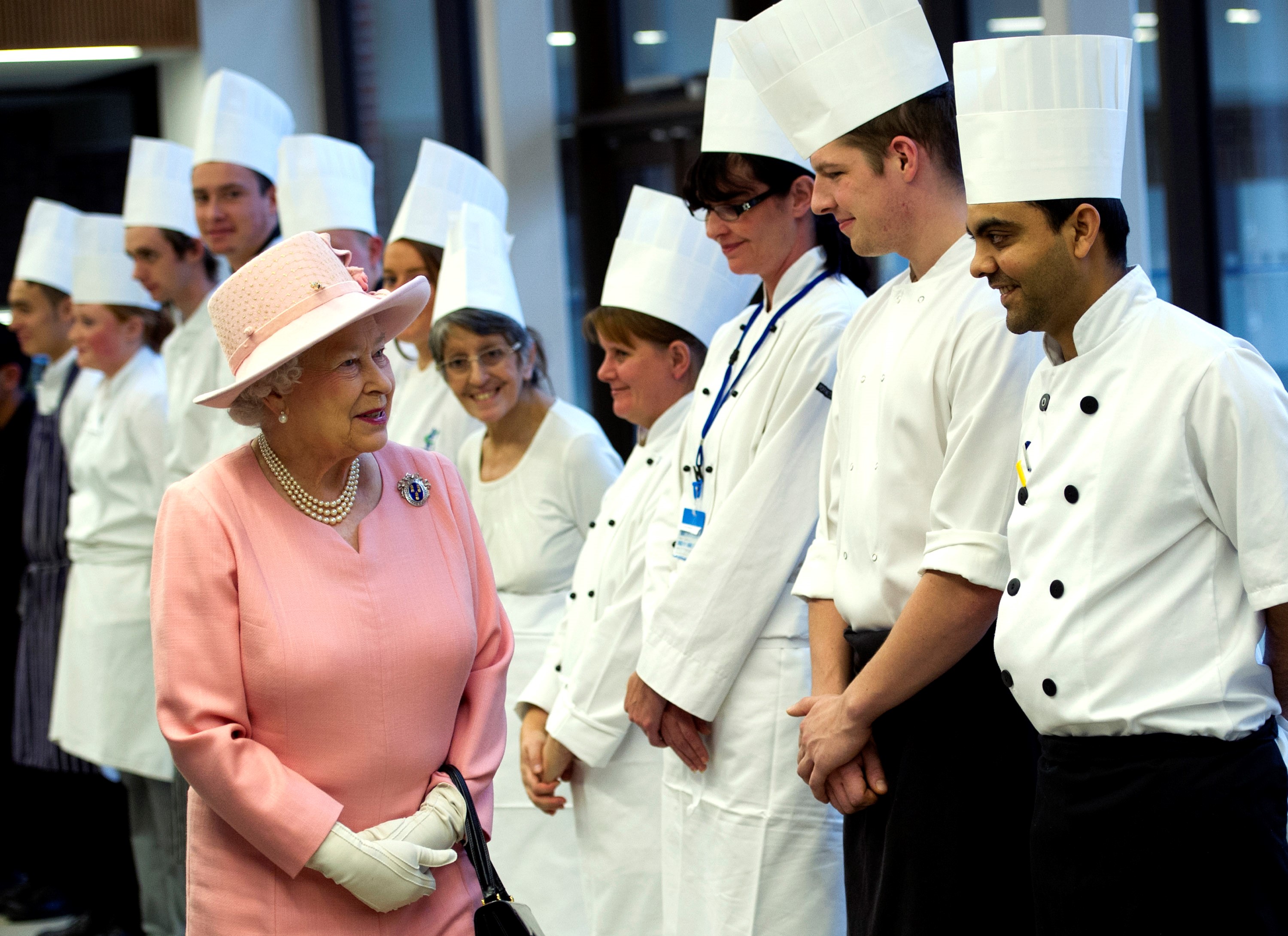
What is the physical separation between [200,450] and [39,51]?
7.90 ft

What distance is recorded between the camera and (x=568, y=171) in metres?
4.55

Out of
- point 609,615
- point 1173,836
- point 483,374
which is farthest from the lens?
point 483,374

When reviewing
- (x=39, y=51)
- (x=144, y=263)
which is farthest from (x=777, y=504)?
(x=39, y=51)

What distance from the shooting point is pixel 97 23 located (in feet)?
17.3

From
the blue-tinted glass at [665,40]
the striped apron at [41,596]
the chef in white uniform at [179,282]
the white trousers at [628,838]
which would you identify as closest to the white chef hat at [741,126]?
the white trousers at [628,838]

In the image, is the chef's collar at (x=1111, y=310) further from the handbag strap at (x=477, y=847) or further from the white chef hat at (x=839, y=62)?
the handbag strap at (x=477, y=847)

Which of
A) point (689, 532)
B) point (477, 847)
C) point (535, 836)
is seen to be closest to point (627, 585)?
point (689, 532)

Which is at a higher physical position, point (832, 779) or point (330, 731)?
point (330, 731)

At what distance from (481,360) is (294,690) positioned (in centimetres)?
140

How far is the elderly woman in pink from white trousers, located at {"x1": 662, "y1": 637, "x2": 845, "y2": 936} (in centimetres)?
50

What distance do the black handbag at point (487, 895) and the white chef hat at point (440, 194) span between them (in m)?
1.86

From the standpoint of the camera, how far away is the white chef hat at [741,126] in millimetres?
2289

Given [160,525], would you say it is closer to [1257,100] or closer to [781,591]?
[781,591]

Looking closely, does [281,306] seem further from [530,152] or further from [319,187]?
[530,152]
